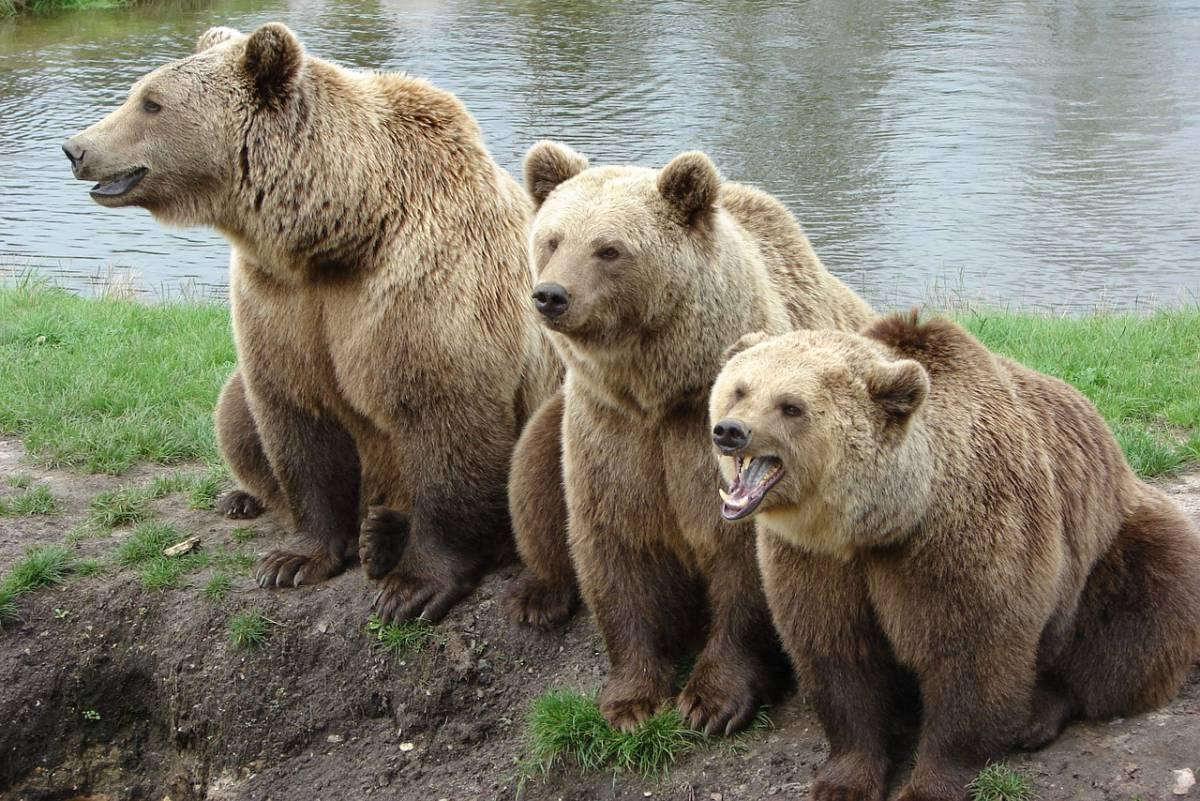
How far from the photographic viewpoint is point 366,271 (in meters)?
6.03

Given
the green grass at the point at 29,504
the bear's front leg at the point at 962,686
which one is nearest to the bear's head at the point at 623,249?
the bear's front leg at the point at 962,686

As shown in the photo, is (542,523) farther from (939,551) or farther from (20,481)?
(20,481)

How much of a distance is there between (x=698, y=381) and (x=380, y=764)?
7.15 ft

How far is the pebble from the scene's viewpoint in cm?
436

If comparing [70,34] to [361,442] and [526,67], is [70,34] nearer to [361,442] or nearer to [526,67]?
[526,67]

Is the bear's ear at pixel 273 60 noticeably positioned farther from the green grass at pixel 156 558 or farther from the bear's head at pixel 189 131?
the green grass at pixel 156 558

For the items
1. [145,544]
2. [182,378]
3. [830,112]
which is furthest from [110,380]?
[830,112]

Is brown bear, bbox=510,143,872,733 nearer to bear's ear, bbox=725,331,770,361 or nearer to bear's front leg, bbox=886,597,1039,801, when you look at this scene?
bear's ear, bbox=725,331,770,361

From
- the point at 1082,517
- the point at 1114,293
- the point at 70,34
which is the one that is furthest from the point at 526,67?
the point at 1082,517

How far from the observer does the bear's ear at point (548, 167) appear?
5.20 metres

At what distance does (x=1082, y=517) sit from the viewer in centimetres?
471

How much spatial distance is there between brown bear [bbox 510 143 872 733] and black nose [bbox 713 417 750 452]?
0.91 m

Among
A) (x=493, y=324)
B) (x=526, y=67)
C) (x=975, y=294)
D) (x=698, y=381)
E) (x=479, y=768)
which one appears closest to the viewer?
(x=698, y=381)

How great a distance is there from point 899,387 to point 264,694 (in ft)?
11.0
